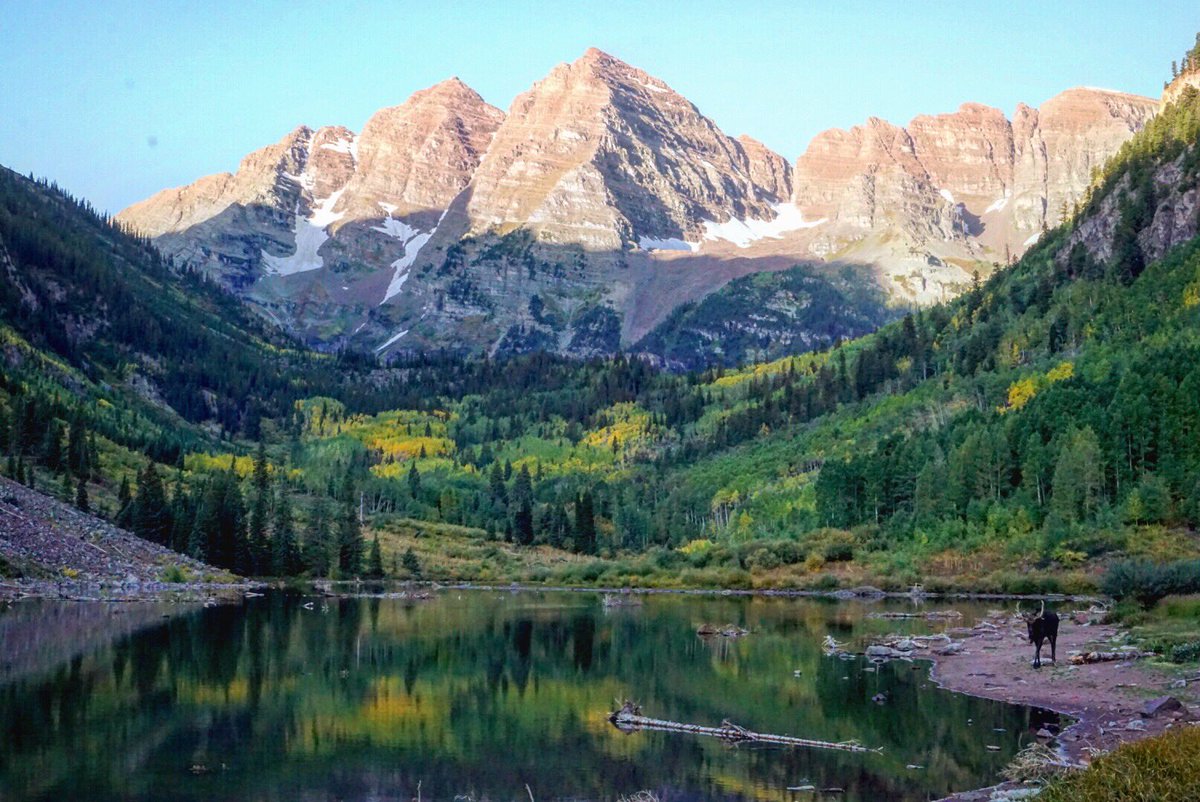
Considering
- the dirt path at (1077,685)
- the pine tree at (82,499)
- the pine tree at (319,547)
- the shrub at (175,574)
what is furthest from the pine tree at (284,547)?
the dirt path at (1077,685)

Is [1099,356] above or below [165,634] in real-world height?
above

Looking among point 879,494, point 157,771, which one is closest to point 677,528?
point 879,494

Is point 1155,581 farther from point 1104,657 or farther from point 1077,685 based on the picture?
point 1077,685

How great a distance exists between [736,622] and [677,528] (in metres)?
92.9

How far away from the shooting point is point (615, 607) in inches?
4087

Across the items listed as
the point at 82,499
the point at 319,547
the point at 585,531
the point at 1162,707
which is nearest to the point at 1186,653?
the point at 1162,707

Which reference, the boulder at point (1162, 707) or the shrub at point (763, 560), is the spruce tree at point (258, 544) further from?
the boulder at point (1162, 707)

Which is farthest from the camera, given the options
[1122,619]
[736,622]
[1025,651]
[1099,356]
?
[1099,356]

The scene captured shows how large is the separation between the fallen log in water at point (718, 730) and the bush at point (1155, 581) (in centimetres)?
3709

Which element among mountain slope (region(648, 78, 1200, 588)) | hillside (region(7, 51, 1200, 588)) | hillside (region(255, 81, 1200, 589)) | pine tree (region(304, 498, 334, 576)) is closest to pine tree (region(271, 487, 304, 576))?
hillside (region(7, 51, 1200, 588))

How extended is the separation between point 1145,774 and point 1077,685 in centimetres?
2897

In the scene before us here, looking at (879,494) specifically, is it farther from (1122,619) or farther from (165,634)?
(165,634)

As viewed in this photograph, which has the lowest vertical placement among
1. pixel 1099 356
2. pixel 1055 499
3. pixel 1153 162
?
pixel 1055 499

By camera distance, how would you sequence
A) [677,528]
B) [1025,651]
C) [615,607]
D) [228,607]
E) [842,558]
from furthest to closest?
[677,528] → [842,558] → [615,607] → [228,607] → [1025,651]
